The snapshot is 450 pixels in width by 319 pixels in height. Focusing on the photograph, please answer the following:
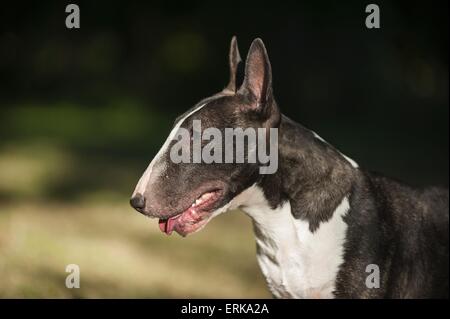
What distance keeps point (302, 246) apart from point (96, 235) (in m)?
3.82

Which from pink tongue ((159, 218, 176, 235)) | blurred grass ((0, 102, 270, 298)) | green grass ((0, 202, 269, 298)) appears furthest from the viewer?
blurred grass ((0, 102, 270, 298))

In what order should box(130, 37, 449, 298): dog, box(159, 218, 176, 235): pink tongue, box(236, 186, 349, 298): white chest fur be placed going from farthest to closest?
box(236, 186, 349, 298): white chest fur
box(159, 218, 176, 235): pink tongue
box(130, 37, 449, 298): dog

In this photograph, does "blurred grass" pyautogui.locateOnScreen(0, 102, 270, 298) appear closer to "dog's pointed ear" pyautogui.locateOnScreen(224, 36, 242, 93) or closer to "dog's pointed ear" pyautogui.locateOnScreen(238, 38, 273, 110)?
"dog's pointed ear" pyautogui.locateOnScreen(224, 36, 242, 93)

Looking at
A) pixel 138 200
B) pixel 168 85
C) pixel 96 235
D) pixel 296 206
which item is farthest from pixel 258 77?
pixel 168 85

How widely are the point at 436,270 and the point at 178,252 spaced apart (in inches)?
123

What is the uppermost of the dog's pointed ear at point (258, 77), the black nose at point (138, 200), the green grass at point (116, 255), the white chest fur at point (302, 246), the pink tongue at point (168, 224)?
the dog's pointed ear at point (258, 77)

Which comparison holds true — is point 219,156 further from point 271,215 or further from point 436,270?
point 436,270

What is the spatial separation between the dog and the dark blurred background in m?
3.67

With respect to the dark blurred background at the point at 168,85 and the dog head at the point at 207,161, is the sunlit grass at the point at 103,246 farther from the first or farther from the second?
the dog head at the point at 207,161

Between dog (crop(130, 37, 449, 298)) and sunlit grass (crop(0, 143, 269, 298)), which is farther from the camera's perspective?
sunlit grass (crop(0, 143, 269, 298))

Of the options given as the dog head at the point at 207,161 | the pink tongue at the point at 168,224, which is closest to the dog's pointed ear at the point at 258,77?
the dog head at the point at 207,161

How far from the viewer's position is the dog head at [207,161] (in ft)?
12.2

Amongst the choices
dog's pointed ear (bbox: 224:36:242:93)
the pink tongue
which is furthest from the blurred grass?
dog's pointed ear (bbox: 224:36:242:93)

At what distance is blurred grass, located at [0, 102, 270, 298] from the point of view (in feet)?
19.5
